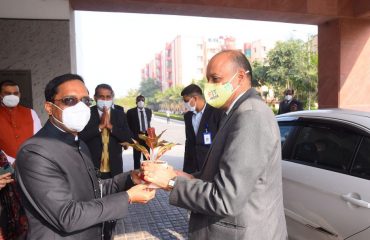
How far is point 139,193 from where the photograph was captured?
1871mm

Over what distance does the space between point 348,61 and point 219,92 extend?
679 centimetres

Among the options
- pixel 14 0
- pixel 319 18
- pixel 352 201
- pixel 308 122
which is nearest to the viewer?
pixel 352 201

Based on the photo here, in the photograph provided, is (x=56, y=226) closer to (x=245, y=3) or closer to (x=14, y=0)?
(x=14, y=0)

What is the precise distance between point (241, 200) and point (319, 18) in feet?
23.1

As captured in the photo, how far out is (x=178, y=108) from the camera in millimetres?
65875

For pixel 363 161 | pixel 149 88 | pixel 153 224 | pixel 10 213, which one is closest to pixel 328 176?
pixel 363 161

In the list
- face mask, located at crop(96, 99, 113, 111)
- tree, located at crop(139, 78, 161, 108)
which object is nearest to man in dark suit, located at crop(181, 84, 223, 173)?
face mask, located at crop(96, 99, 113, 111)

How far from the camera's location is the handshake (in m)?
1.85

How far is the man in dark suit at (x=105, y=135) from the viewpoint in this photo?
4.29 metres

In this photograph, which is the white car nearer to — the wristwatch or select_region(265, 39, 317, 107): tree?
the wristwatch

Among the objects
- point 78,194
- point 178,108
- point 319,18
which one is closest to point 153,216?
point 78,194

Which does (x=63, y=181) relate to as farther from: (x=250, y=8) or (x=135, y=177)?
(x=250, y=8)

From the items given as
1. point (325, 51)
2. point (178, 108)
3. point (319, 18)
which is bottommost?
point (178, 108)

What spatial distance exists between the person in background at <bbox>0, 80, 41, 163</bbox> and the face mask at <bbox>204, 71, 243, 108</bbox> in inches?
108
